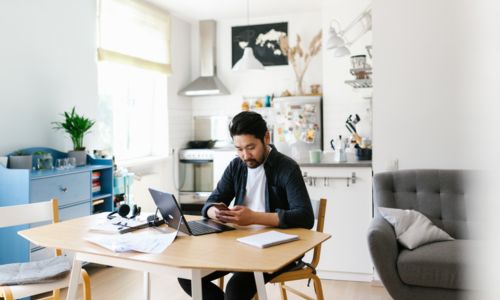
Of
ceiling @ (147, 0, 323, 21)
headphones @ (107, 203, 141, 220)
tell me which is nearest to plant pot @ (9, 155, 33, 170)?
headphones @ (107, 203, 141, 220)

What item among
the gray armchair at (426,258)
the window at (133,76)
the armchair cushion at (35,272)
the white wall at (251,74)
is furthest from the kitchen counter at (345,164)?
the white wall at (251,74)

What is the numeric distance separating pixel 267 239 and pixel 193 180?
14.8ft

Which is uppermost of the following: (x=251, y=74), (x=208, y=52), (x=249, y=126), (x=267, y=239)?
(x=208, y=52)

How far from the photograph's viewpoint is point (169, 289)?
3.32 m

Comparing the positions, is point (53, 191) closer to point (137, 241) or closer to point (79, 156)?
point (79, 156)

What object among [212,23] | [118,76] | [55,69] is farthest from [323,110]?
[55,69]

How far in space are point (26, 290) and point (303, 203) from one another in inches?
53.8

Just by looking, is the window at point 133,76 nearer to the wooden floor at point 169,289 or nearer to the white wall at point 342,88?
the wooden floor at point 169,289

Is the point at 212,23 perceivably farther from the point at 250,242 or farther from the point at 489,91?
the point at 489,91

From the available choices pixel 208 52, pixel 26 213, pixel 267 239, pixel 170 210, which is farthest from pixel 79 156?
pixel 208 52

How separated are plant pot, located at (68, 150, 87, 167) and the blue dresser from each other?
60 mm

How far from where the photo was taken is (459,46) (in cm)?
29

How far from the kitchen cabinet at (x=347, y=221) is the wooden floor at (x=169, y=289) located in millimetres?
102

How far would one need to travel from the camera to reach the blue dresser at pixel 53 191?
2938 millimetres
